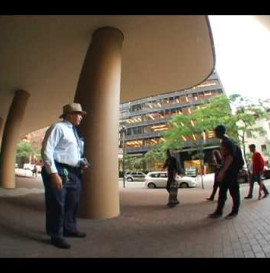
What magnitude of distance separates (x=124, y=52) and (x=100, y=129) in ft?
13.2

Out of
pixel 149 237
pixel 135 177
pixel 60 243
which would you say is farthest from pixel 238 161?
pixel 135 177

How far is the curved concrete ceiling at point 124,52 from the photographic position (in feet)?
24.6

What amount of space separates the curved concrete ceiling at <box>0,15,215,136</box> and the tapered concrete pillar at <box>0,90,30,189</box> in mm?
587

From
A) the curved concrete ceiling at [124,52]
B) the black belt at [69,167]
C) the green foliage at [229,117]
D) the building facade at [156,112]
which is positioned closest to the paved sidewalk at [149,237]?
the black belt at [69,167]

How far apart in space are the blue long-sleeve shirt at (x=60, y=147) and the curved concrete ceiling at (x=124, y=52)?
14.2 ft

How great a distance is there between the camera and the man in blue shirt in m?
3.38

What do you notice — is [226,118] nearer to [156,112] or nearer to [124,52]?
[124,52]

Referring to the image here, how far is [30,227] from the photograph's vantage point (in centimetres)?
450

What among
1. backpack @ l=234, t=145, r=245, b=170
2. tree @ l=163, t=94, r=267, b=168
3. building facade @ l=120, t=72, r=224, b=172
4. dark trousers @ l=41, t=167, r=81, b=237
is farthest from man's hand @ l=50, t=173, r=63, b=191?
building facade @ l=120, t=72, r=224, b=172

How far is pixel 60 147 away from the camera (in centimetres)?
371

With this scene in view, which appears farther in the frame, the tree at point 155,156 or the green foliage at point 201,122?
the tree at point 155,156

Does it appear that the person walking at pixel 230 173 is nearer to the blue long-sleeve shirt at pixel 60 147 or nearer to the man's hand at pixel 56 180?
the blue long-sleeve shirt at pixel 60 147

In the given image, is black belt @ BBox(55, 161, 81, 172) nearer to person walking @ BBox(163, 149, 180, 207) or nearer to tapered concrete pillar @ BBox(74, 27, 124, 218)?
tapered concrete pillar @ BBox(74, 27, 124, 218)
